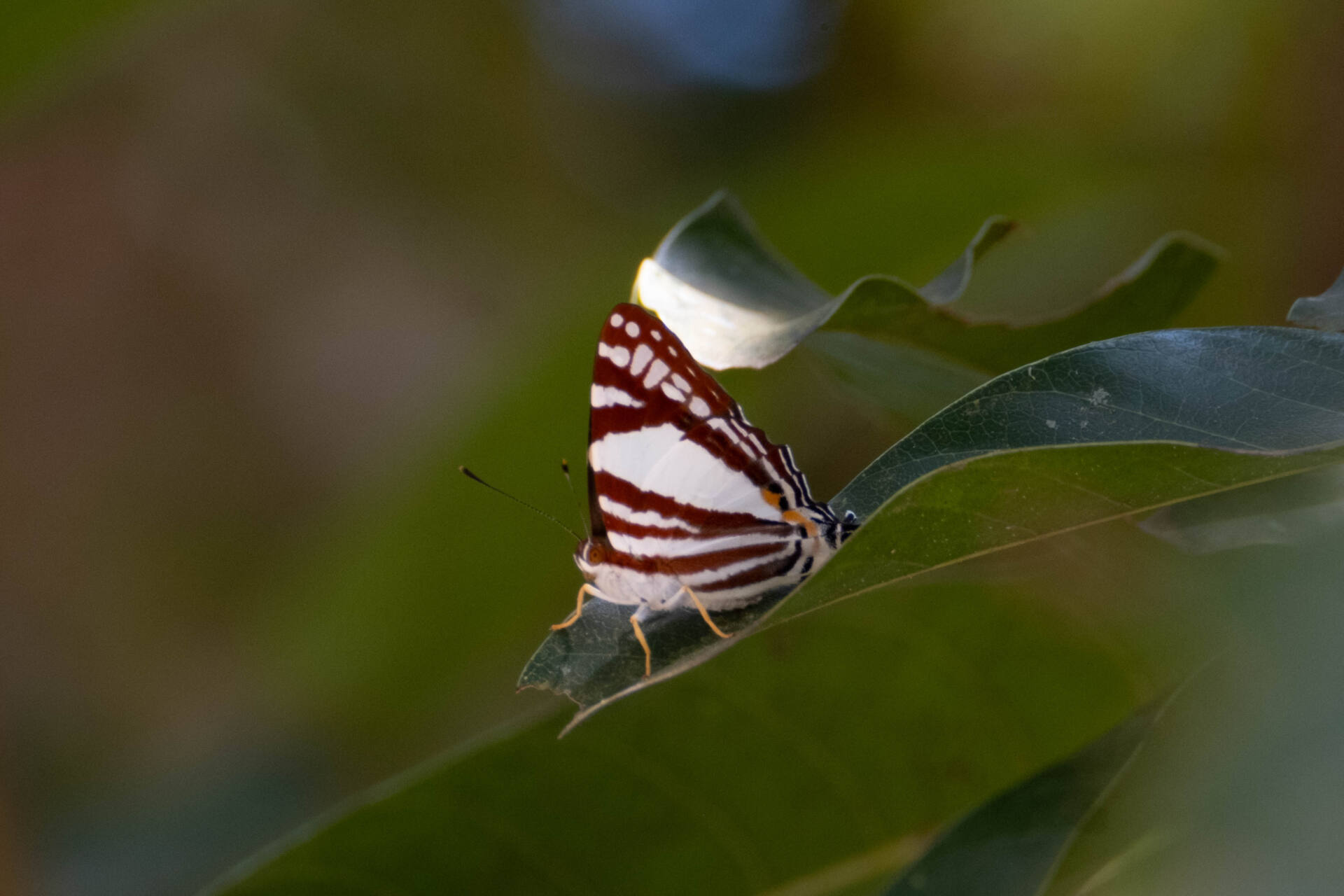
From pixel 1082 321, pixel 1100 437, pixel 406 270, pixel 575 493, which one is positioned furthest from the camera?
pixel 406 270

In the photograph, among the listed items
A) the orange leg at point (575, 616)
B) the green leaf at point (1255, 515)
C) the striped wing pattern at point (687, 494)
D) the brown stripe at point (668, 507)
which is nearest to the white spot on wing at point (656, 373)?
the striped wing pattern at point (687, 494)

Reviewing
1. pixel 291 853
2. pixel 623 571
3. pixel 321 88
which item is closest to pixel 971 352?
pixel 623 571

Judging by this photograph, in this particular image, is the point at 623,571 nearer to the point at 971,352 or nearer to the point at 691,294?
the point at 691,294

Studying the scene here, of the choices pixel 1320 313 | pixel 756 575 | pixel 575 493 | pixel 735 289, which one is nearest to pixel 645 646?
pixel 756 575

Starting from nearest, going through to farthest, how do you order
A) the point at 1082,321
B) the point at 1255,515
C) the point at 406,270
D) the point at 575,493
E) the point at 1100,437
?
the point at 1100,437 → the point at 1255,515 → the point at 1082,321 → the point at 575,493 → the point at 406,270

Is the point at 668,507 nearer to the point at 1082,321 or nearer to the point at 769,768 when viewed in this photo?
the point at 769,768

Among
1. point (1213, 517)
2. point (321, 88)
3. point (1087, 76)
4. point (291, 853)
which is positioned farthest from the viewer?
point (321, 88)
